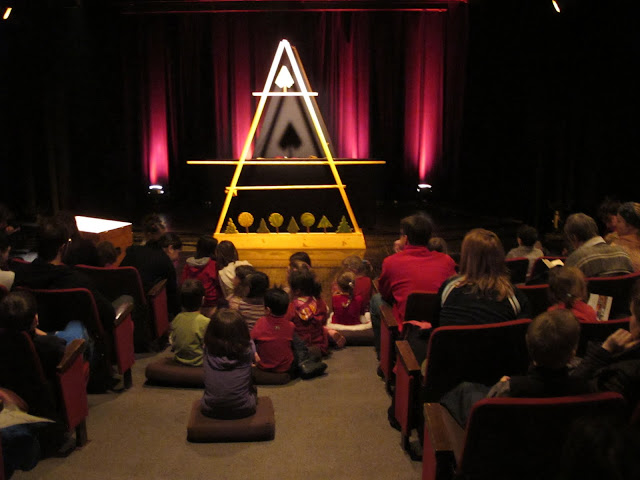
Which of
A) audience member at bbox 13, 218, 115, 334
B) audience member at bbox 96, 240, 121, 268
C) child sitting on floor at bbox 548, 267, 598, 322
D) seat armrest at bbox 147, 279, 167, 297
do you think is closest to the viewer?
child sitting on floor at bbox 548, 267, 598, 322

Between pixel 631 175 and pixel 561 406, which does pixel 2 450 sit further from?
pixel 631 175

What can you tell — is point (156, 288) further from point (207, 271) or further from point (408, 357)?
point (408, 357)

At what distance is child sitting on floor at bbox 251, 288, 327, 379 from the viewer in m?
3.75

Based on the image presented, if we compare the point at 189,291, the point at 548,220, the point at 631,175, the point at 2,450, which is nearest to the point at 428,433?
the point at 2,450

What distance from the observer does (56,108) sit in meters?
9.19

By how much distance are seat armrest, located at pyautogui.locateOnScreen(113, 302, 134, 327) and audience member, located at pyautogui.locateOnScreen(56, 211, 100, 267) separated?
1.35ft

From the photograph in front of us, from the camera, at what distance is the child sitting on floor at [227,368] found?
10.3 ft

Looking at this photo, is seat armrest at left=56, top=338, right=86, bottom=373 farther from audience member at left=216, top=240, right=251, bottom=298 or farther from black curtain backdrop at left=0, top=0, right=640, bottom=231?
black curtain backdrop at left=0, top=0, right=640, bottom=231

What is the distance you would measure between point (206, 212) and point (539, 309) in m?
7.28

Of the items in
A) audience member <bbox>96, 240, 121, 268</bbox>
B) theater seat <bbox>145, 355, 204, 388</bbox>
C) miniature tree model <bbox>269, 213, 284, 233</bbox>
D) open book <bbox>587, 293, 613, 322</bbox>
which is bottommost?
theater seat <bbox>145, 355, 204, 388</bbox>

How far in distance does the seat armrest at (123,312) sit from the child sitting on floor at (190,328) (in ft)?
0.89

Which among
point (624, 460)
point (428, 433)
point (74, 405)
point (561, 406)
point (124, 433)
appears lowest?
point (124, 433)

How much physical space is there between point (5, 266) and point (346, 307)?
7.07 feet

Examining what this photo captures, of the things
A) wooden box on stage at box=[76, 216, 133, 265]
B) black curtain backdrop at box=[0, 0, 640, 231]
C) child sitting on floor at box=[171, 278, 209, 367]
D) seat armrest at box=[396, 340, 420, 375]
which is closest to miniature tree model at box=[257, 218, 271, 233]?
black curtain backdrop at box=[0, 0, 640, 231]
